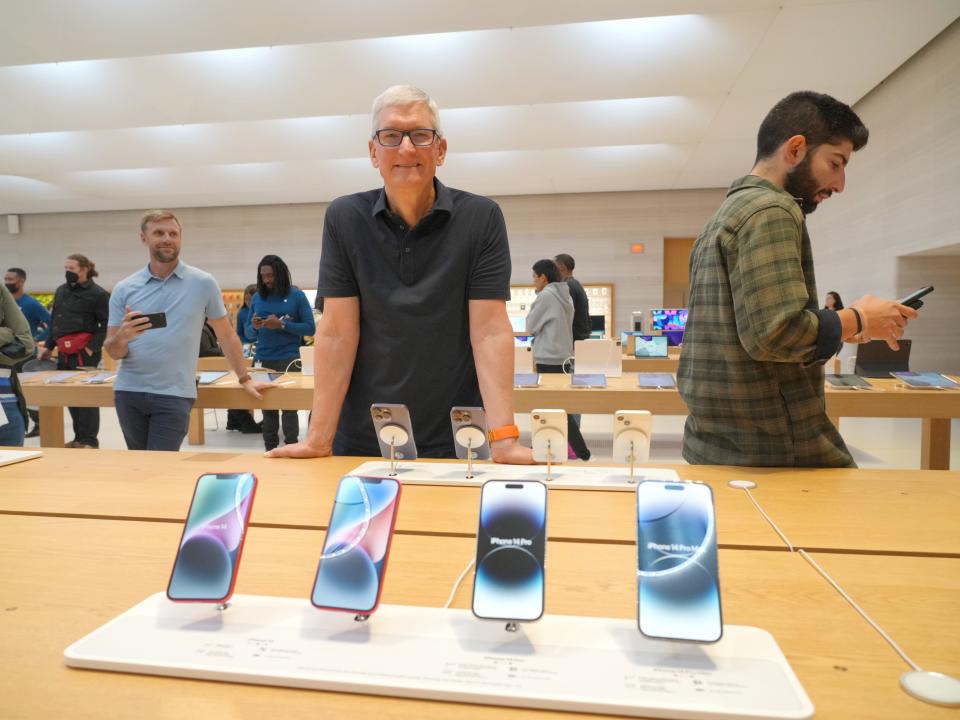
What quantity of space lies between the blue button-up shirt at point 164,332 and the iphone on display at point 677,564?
2.60 m

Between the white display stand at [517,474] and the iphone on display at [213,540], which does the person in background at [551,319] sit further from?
the iphone on display at [213,540]

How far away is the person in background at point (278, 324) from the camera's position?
4.64m

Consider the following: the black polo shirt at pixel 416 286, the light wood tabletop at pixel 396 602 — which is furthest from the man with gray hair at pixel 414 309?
the light wood tabletop at pixel 396 602

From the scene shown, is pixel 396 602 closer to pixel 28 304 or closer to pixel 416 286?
pixel 416 286

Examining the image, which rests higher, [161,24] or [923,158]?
[161,24]

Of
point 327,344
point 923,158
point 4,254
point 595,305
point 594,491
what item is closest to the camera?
point 594,491

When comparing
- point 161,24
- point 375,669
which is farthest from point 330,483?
point 161,24

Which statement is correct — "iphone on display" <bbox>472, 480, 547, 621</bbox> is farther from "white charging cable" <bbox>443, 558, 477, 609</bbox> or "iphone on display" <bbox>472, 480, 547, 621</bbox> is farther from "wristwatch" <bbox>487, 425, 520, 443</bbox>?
"wristwatch" <bbox>487, 425, 520, 443</bbox>

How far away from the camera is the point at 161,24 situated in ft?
15.4

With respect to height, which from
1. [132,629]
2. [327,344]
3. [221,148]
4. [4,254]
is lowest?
[132,629]

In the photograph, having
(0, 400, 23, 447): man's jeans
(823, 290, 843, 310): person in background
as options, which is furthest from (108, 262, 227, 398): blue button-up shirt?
(823, 290, 843, 310): person in background

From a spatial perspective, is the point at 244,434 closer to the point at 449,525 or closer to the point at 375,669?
the point at 449,525

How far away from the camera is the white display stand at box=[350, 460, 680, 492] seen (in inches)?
53.6

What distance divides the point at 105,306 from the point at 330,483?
16.4 ft
